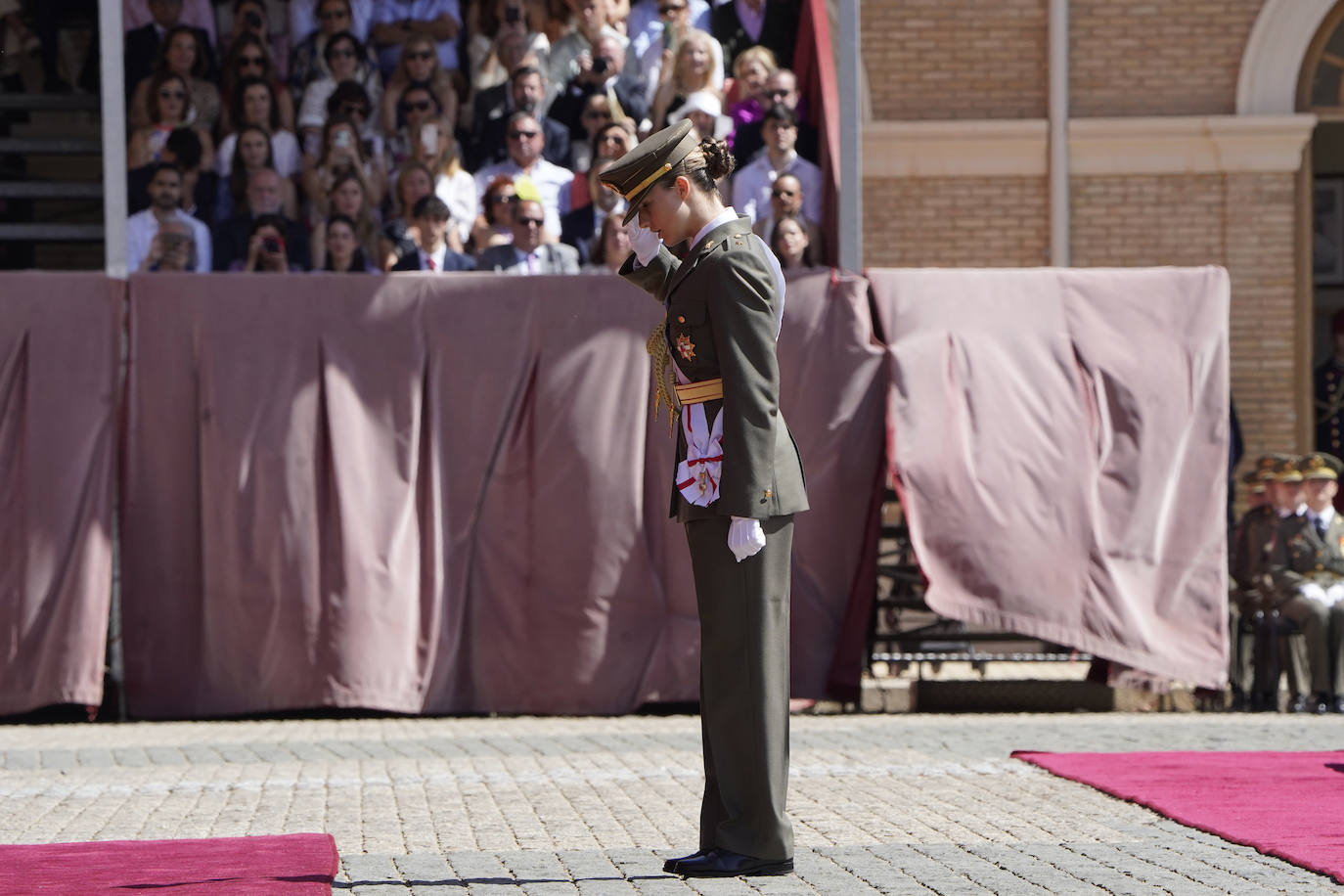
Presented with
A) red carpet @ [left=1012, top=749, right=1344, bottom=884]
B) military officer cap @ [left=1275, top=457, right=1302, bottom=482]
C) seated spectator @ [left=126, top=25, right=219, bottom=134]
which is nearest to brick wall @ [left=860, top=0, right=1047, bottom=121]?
military officer cap @ [left=1275, top=457, right=1302, bottom=482]

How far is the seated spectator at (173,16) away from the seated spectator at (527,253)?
2.24 metres

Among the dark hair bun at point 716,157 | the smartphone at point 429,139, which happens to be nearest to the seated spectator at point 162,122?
the smartphone at point 429,139

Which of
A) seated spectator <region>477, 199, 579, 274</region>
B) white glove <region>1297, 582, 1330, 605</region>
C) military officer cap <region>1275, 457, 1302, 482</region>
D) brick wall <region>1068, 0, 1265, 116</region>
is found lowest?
white glove <region>1297, 582, 1330, 605</region>

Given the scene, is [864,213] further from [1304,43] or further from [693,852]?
[693,852]

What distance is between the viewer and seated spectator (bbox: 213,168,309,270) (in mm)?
11625

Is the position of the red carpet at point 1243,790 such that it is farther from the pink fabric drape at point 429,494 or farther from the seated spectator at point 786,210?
the seated spectator at point 786,210

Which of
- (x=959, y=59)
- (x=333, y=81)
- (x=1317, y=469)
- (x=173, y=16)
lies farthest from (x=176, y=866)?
(x=959, y=59)

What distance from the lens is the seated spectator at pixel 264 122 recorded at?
1202 centimetres

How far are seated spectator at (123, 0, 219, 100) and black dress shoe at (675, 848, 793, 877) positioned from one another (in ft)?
26.0

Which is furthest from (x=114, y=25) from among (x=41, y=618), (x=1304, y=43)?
(x=1304, y=43)

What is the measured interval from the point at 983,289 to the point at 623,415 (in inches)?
79.7

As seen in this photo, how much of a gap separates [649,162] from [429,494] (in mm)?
5743

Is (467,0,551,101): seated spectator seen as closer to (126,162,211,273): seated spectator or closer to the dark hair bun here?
(126,162,211,273): seated spectator

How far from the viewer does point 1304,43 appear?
16.2 meters
